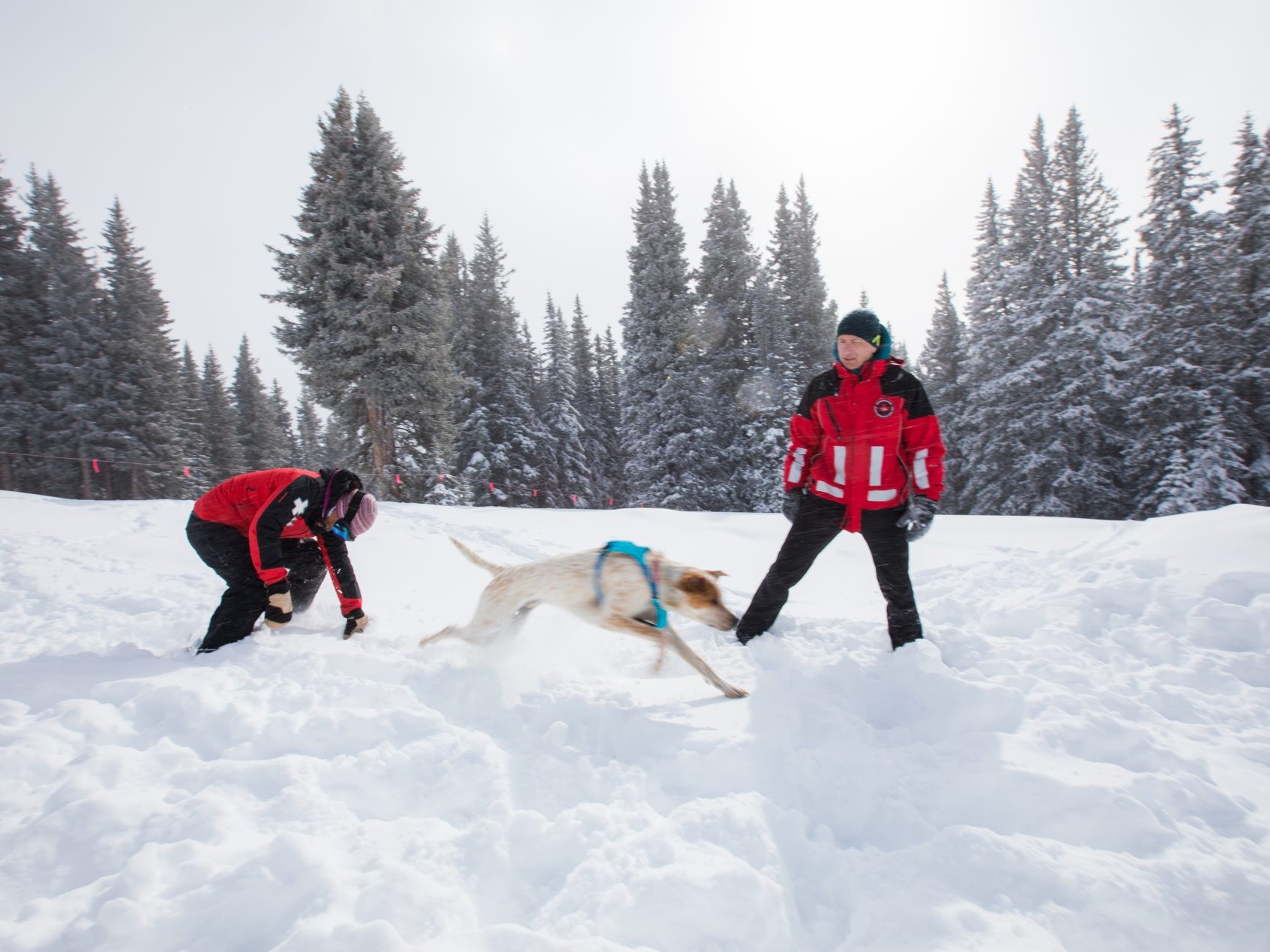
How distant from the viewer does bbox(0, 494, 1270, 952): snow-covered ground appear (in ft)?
4.80

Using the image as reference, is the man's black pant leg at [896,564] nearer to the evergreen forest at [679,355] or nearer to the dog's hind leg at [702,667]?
the dog's hind leg at [702,667]

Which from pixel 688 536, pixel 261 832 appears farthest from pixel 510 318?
pixel 261 832

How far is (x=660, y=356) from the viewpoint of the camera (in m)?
20.2

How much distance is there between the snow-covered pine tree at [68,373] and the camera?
64.6 feet

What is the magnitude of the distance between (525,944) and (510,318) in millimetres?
26119

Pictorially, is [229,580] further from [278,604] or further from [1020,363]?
[1020,363]

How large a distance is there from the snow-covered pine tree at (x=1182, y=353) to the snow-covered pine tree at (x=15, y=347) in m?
34.6

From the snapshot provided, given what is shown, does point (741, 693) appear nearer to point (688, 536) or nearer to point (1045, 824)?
point (1045, 824)

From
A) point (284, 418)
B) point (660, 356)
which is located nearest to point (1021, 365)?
point (660, 356)

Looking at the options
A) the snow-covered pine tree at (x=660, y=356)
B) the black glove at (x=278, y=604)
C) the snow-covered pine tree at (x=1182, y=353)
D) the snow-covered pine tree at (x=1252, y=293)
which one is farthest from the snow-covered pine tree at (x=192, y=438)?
the snow-covered pine tree at (x=1252, y=293)

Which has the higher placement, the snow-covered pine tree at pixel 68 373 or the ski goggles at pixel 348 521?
the snow-covered pine tree at pixel 68 373

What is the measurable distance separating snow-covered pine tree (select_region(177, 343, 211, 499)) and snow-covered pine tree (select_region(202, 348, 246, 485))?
249mm

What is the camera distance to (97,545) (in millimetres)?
6250

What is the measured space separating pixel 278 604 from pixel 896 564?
3961 mm
